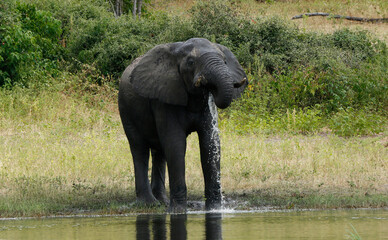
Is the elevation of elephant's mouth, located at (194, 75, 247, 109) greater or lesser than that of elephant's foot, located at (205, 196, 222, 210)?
greater

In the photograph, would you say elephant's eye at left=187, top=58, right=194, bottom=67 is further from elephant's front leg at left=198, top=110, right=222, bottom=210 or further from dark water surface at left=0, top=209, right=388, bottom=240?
dark water surface at left=0, top=209, right=388, bottom=240

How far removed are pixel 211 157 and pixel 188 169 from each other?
3207 mm

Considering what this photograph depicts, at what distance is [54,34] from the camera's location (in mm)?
23828

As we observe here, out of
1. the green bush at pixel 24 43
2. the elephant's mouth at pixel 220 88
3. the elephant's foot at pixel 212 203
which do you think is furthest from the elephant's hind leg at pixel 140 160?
the green bush at pixel 24 43

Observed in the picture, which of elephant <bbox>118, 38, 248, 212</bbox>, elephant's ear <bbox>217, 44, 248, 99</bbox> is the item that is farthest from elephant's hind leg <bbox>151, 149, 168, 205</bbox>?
elephant's ear <bbox>217, 44, 248, 99</bbox>

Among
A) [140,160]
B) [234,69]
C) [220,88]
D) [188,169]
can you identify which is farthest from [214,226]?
[188,169]

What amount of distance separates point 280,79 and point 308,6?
17.7 metres

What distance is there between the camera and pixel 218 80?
8.52m

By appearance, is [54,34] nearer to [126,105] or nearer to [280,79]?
[280,79]

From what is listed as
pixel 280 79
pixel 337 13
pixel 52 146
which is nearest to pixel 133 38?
pixel 280 79

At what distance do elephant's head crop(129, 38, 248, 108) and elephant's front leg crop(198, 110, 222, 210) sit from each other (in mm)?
520

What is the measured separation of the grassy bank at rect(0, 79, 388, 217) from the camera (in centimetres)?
1048

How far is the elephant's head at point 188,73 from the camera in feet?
28.2

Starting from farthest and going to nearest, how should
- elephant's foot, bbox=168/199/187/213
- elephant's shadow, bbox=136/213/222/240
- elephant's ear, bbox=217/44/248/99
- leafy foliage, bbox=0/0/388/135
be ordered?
leafy foliage, bbox=0/0/388/135
elephant's foot, bbox=168/199/187/213
elephant's ear, bbox=217/44/248/99
elephant's shadow, bbox=136/213/222/240
